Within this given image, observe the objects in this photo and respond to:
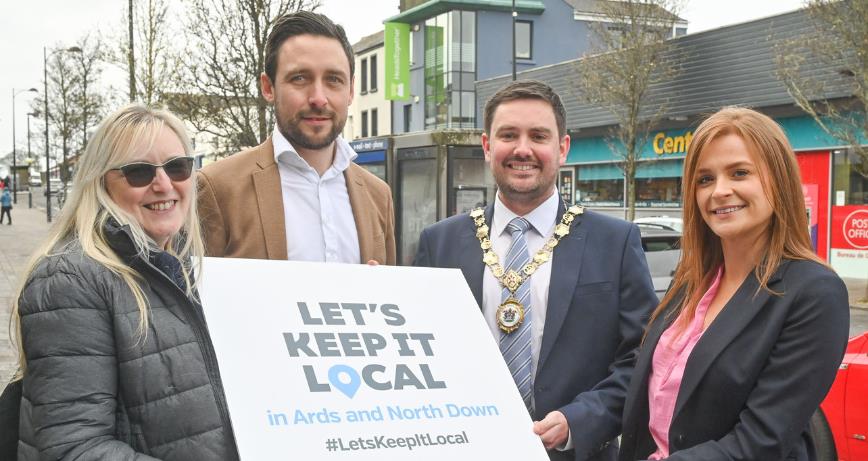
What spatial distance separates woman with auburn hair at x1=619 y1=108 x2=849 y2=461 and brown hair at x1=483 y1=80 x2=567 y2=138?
58 centimetres

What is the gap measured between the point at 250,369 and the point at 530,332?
3.64 feet

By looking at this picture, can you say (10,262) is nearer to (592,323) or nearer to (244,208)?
(244,208)

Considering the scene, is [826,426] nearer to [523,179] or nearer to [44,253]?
[523,179]

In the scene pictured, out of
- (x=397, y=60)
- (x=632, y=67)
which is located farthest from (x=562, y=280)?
(x=397, y=60)

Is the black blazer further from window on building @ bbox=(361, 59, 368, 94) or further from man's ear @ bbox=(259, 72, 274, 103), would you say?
window on building @ bbox=(361, 59, 368, 94)

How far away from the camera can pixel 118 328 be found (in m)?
2.00

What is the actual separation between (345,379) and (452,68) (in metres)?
37.5

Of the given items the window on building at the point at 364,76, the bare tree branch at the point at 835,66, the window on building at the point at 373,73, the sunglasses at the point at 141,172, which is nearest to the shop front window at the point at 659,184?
the bare tree branch at the point at 835,66

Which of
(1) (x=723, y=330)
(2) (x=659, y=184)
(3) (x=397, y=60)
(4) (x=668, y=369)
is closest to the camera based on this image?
(1) (x=723, y=330)

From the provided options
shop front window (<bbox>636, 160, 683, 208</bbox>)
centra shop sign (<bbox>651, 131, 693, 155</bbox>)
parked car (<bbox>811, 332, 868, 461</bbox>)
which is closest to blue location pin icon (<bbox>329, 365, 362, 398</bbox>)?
parked car (<bbox>811, 332, 868, 461</bbox>)

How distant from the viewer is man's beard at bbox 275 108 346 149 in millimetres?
3059

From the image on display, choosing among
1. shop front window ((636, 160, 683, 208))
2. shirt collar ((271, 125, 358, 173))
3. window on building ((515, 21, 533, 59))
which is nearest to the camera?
shirt collar ((271, 125, 358, 173))

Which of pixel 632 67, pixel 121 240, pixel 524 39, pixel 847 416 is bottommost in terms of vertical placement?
pixel 847 416

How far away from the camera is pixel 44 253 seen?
2.10m
